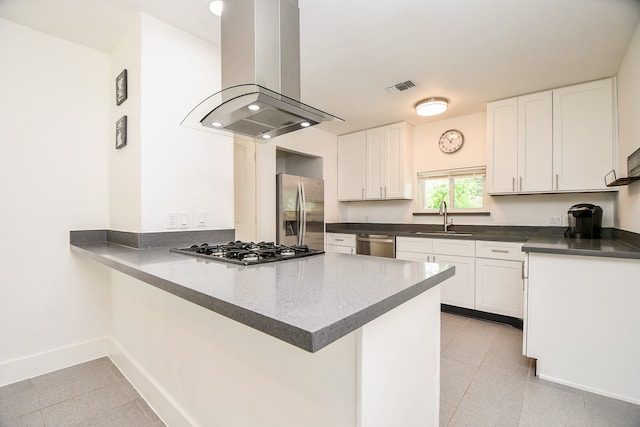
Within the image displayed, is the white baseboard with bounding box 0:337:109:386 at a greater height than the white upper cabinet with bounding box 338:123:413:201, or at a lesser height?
lesser

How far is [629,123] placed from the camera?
7.30 ft

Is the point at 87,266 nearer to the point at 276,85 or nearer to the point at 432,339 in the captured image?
the point at 276,85

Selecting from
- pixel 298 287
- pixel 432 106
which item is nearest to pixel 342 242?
pixel 432 106

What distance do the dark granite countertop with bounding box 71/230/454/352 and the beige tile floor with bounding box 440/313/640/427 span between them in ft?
3.45

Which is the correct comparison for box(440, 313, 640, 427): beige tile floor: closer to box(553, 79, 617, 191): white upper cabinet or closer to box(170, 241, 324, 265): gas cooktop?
box(170, 241, 324, 265): gas cooktop

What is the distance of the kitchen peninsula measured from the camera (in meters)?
0.74

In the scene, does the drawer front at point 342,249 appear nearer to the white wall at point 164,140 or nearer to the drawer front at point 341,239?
the drawer front at point 341,239

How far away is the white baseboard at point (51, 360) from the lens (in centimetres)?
193

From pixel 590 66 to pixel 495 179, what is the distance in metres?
1.21

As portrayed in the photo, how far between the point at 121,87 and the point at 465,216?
3852 millimetres

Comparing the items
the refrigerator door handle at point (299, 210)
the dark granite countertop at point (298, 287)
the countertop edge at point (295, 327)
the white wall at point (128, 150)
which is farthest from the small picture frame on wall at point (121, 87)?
the refrigerator door handle at point (299, 210)

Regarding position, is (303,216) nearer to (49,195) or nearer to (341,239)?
(341,239)

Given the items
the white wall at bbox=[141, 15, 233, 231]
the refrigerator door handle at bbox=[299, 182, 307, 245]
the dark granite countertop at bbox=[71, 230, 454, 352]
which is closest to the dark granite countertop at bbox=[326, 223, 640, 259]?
the refrigerator door handle at bbox=[299, 182, 307, 245]

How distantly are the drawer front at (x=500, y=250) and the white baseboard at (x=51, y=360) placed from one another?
356 centimetres
